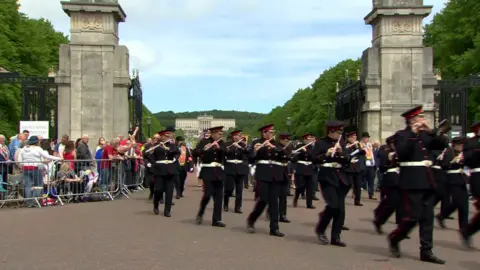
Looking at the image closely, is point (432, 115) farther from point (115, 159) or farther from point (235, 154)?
point (115, 159)

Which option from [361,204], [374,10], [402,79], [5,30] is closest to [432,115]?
[402,79]

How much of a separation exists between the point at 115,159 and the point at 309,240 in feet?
28.9

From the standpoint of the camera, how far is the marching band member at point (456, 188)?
11383mm

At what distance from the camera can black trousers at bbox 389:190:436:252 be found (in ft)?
29.8

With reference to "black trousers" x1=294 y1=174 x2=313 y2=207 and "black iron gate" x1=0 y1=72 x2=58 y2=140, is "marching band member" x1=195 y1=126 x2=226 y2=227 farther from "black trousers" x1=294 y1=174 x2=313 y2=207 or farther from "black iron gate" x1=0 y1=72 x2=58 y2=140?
"black iron gate" x1=0 y1=72 x2=58 y2=140

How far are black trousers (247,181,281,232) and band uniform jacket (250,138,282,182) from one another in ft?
0.37

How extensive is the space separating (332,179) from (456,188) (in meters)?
2.70

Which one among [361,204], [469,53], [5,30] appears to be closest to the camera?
[361,204]

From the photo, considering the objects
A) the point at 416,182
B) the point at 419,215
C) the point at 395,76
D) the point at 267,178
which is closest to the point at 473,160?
the point at 416,182

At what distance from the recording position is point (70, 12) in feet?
69.6

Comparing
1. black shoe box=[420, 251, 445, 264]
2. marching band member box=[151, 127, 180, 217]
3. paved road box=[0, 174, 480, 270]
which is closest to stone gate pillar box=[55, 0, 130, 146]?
paved road box=[0, 174, 480, 270]

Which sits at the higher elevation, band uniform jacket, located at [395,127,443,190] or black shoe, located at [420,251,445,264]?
band uniform jacket, located at [395,127,443,190]

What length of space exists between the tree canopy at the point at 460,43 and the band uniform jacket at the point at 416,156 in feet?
85.1

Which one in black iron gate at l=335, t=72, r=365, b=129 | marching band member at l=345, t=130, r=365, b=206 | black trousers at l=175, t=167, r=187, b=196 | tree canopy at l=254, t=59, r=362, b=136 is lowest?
black trousers at l=175, t=167, r=187, b=196
